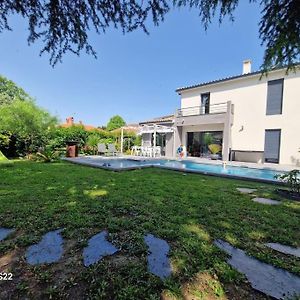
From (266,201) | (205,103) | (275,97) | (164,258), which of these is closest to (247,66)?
(205,103)

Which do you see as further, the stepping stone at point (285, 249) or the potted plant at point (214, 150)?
the potted plant at point (214, 150)

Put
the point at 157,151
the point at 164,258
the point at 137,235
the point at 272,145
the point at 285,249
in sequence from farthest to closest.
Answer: the point at 157,151, the point at 272,145, the point at 137,235, the point at 285,249, the point at 164,258

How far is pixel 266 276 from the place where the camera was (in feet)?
7.43

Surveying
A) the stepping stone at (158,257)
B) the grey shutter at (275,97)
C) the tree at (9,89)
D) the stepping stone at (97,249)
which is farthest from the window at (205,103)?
the tree at (9,89)

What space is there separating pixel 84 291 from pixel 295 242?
9.76ft

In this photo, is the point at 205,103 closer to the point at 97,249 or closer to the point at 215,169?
the point at 215,169

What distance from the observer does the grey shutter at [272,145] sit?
1673 centimetres

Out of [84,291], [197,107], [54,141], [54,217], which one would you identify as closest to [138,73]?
[197,107]

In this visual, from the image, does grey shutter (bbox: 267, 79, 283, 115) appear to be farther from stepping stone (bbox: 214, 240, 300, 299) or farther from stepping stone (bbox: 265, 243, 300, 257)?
stepping stone (bbox: 214, 240, 300, 299)

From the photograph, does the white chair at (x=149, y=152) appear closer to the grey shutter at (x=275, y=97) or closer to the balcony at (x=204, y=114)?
the balcony at (x=204, y=114)

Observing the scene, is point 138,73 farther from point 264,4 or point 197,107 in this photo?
point 264,4

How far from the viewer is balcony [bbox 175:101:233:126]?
61.0ft

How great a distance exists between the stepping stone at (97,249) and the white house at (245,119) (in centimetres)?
1562

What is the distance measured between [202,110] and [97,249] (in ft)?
68.7
